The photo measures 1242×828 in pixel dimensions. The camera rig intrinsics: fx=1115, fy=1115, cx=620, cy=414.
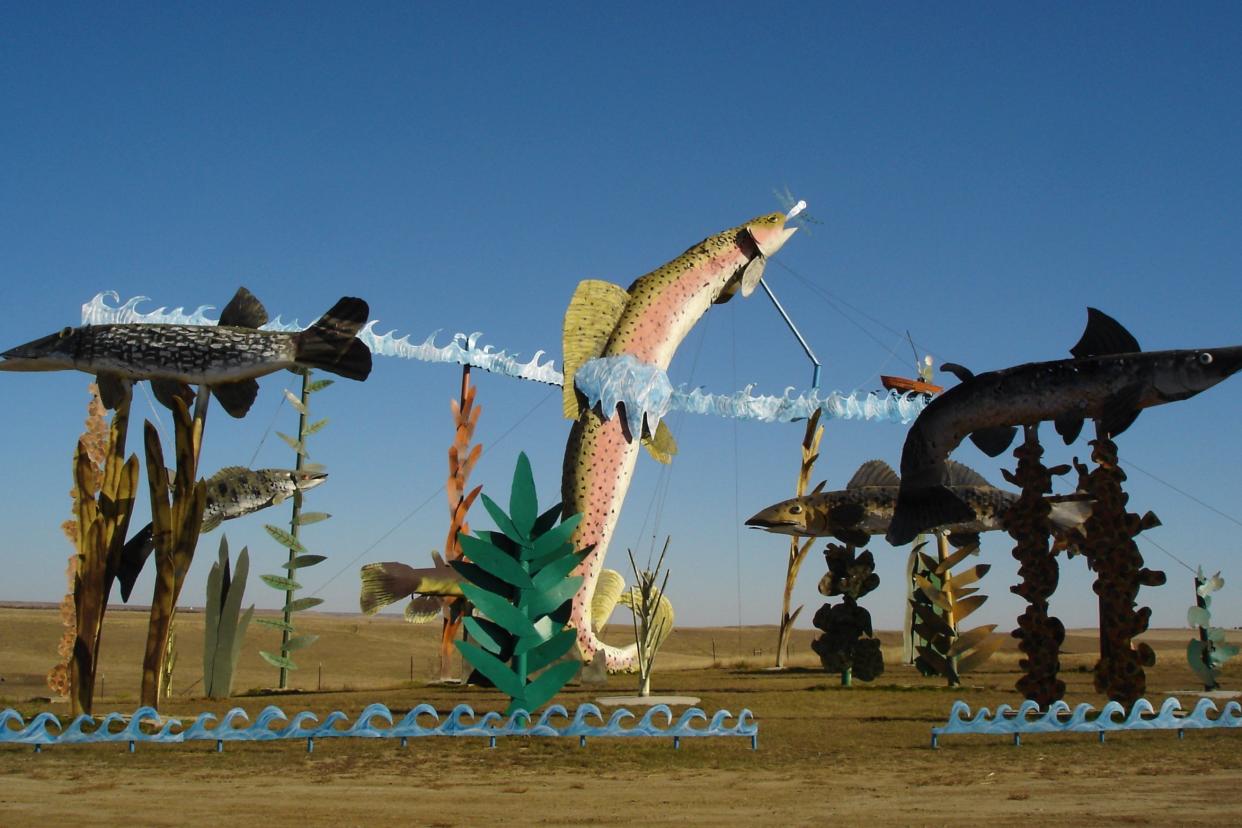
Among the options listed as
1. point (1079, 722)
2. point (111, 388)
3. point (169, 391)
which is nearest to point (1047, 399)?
point (1079, 722)

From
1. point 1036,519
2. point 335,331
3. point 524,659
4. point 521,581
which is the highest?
point 335,331

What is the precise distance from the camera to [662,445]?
46.9ft

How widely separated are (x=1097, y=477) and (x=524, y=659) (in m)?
5.81

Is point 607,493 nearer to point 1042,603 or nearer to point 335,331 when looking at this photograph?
point 335,331

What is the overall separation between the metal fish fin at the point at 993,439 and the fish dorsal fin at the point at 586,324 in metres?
4.69

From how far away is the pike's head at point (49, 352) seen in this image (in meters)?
11.5

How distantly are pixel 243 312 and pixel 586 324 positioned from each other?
419 centimetres

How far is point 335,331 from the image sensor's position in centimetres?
1144

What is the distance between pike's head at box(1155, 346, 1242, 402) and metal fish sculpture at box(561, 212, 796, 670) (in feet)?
18.8

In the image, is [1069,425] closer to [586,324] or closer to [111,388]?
[586,324]

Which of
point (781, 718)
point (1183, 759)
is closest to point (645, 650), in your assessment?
point (781, 718)

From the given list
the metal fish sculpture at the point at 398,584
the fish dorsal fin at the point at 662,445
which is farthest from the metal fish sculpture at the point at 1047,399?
the metal fish sculpture at the point at 398,584

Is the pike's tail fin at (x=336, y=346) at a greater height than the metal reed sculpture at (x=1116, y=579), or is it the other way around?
the pike's tail fin at (x=336, y=346)

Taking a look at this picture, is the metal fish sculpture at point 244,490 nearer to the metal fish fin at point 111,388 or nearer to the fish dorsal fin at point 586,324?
the metal fish fin at point 111,388
